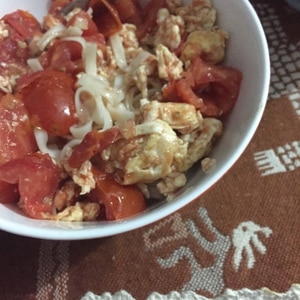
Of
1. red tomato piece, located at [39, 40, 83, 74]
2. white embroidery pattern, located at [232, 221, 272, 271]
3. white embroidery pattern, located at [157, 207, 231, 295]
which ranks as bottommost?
white embroidery pattern, located at [232, 221, 272, 271]

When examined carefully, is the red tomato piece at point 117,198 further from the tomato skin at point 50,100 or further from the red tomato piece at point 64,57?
the red tomato piece at point 64,57

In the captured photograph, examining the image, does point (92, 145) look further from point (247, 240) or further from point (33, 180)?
point (247, 240)

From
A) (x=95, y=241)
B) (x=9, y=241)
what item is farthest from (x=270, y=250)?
(x=9, y=241)

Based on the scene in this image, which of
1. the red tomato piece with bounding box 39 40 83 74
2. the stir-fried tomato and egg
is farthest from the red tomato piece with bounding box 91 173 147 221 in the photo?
the red tomato piece with bounding box 39 40 83 74

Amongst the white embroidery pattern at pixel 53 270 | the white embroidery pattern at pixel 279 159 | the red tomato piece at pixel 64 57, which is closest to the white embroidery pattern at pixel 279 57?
the white embroidery pattern at pixel 279 159

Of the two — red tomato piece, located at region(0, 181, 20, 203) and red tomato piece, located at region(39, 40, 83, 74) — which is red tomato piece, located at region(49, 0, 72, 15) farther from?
red tomato piece, located at region(0, 181, 20, 203)

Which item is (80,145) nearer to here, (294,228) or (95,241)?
(95,241)
